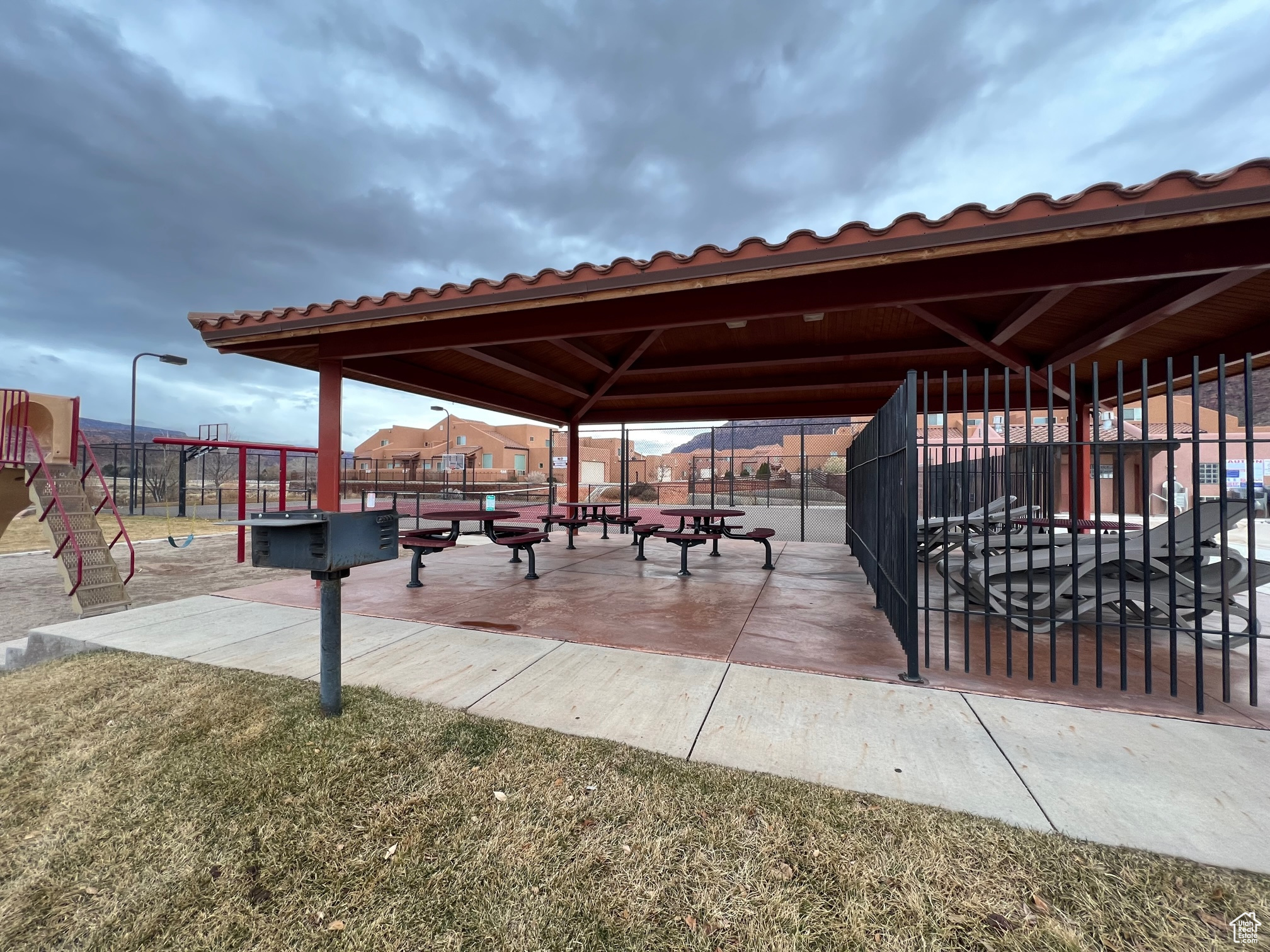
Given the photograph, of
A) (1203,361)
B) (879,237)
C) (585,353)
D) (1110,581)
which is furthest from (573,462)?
(1203,361)

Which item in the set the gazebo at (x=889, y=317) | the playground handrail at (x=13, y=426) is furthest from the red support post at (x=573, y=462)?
the playground handrail at (x=13, y=426)

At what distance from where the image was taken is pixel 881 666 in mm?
3623

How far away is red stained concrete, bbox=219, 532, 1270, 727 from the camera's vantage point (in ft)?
11.1

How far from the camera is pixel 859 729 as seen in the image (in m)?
2.71

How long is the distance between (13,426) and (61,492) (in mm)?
1035

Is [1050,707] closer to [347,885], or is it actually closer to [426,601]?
[347,885]

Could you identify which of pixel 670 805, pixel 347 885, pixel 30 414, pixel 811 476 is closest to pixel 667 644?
pixel 670 805

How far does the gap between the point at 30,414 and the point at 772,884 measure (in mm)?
10942

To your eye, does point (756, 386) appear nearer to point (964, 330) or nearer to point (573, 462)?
point (964, 330)

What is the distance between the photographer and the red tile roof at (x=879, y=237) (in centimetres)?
267

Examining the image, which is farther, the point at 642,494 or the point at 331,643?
the point at 642,494

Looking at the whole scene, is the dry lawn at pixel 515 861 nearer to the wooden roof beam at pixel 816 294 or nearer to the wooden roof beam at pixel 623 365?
the wooden roof beam at pixel 816 294

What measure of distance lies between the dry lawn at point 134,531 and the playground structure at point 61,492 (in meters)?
2.20

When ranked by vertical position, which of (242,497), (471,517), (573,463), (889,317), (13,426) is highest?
(889,317)
